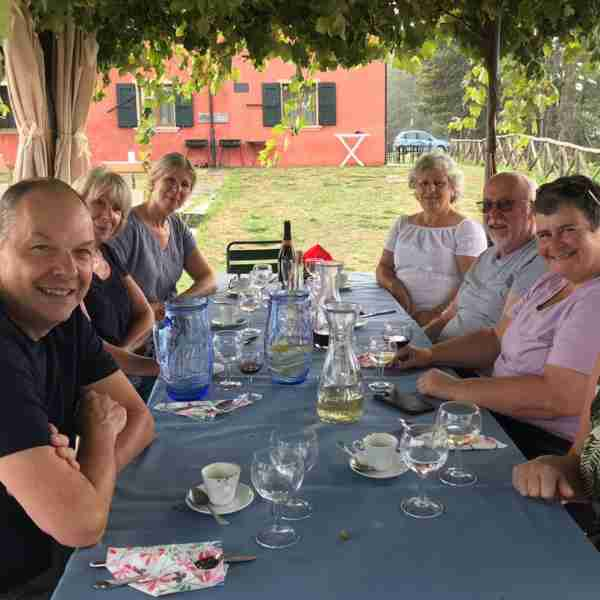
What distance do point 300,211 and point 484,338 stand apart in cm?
896

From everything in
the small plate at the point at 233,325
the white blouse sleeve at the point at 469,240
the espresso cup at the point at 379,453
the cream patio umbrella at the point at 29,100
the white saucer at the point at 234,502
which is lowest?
the small plate at the point at 233,325

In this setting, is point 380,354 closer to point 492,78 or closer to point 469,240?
point 469,240

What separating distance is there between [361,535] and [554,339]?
0.99m

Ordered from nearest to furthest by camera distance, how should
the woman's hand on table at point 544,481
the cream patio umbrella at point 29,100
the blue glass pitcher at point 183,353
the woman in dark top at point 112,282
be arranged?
1. the woman's hand on table at point 544,481
2. the blue glass pitcher at point 183,353
3. the woman in dark top at point 112,282
4. the cream patio umbrella at point 29,100

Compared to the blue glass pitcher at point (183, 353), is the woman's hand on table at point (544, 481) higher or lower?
lower

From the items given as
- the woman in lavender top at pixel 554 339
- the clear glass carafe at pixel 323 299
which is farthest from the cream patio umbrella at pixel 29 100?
the woman in lavender top at pixel 554 339

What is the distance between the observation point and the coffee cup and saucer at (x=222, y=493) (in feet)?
4.07

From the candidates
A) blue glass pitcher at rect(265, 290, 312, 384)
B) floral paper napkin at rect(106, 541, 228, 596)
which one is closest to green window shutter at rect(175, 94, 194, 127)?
blue glass pitcher at rect(265, 290, 312, 384)

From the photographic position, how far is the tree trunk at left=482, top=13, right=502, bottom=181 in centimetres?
387

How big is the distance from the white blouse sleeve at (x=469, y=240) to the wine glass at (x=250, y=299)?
4.04 ft

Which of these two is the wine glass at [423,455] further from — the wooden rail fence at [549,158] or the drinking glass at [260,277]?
the wooden rail fence at [549,158]

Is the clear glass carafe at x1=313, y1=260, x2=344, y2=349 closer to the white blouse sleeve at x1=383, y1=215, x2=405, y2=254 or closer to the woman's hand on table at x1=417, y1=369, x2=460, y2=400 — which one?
the woman's hand on table at x1=417, y1=369, x2=460, y2=400

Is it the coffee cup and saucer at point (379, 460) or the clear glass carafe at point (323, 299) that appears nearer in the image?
the coffee cup and saucer at point (379, 460)

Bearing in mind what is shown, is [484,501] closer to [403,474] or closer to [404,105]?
[403,474]
